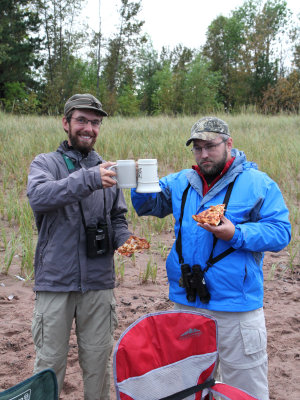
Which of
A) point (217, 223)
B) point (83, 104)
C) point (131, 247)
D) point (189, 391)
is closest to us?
point (189, 391)

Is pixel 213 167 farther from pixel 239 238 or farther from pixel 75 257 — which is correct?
pixel 75 257

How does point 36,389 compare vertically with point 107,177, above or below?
below

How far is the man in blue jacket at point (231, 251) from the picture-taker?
219 cm

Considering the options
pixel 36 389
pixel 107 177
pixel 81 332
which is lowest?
pixel 81 332

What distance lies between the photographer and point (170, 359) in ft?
5.97

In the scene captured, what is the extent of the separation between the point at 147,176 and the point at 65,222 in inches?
22.0

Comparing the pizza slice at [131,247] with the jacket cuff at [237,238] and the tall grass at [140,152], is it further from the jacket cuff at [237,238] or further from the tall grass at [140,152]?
the tall grass at [140,152]

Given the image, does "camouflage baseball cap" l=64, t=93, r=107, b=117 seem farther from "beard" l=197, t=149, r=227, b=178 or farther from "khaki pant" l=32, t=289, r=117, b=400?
"khaki pant" l=32, t=289, r=117, b=400

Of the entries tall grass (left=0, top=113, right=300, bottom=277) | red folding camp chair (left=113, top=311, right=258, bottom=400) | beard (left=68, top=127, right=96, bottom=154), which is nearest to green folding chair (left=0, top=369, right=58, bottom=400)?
red folding camp chair (left=113, top=311, right=258, bottom=400)

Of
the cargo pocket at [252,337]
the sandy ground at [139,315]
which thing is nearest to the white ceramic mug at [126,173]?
the cargo pocket at [252,337]

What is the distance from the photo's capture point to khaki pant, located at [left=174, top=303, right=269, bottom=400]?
220 centimetres

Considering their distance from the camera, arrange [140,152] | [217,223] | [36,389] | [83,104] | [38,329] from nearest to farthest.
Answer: [36,389]
[217,223]
[38,329]
[83,104]
[140,152]

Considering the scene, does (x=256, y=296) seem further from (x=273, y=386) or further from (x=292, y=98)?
(x=292, y=98)

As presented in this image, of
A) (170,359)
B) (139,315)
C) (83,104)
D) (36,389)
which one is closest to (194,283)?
(170,359)
